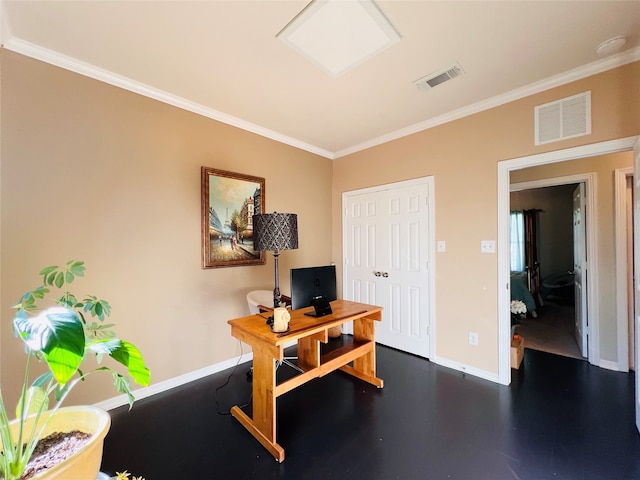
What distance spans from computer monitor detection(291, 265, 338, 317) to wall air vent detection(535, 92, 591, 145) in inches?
83.3

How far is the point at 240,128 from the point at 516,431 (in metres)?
3.49

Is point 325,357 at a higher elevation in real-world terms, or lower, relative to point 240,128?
lower

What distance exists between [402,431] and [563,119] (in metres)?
2.70

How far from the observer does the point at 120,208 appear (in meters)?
2.11

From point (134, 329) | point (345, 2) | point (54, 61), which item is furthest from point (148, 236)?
point (345, 2)

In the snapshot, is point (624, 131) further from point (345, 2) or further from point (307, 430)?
point (307, 430)

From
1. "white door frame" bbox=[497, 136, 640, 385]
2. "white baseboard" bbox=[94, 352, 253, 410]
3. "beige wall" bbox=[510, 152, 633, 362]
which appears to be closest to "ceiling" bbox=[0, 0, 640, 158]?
"white door frame" bbox=[497, 136, 640, 385]

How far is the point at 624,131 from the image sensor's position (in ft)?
6.27

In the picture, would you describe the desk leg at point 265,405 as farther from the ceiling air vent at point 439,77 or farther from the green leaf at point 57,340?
the ceiling air vent at point 439,77

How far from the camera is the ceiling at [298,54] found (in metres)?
1.51

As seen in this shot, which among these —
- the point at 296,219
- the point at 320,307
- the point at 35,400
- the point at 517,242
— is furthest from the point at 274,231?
the point at 517,242

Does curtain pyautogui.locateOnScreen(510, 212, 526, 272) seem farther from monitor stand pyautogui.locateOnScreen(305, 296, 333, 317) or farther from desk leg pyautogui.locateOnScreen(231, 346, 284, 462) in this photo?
desk leg pyautogui.locateOnScreen(231, 346, 284, 462)

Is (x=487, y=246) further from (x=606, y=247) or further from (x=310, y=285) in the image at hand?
(x=310, y=285)

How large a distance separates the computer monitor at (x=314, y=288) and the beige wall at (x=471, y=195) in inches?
53.8
